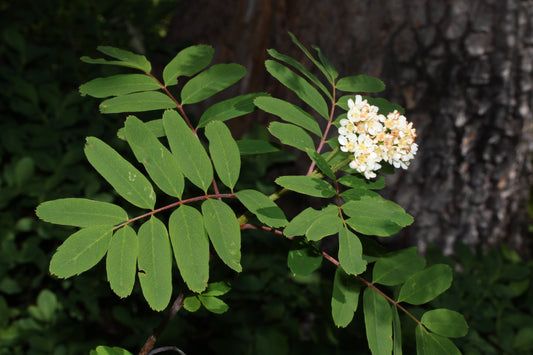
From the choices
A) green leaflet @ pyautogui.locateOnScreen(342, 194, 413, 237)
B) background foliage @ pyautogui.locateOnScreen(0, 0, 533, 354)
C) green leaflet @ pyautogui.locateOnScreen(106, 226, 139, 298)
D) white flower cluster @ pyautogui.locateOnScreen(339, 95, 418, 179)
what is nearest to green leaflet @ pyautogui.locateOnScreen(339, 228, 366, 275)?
green leaflet @ pyautogui.locateOnScreen(342, 194, 413, 237)

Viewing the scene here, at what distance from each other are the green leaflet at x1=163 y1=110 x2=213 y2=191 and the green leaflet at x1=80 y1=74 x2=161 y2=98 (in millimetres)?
146

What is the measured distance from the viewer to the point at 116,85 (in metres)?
0.91

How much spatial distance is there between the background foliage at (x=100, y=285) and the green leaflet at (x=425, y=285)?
531 millimetres

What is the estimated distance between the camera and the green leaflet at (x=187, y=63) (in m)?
0.97

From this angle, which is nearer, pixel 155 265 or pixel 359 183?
pixel 155 265

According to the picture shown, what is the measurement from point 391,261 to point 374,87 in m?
0.38

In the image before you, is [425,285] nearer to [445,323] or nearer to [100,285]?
[445,323]

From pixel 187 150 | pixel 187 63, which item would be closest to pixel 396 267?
pixel 187 150

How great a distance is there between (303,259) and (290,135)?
234mm

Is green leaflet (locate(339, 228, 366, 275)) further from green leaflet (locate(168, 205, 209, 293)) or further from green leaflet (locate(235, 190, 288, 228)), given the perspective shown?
green leaflet (locate(168, 205, 209, 293))

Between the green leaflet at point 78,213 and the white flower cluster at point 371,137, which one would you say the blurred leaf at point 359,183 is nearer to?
the white flower cluster at point 371,137

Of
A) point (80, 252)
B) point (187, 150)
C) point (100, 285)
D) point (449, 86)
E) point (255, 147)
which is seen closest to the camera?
point (80, 252)

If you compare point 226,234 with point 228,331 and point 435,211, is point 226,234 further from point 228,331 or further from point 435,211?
point 435,211

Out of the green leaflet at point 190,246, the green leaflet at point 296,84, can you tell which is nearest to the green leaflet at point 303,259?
the green leaflet at point 190,246
